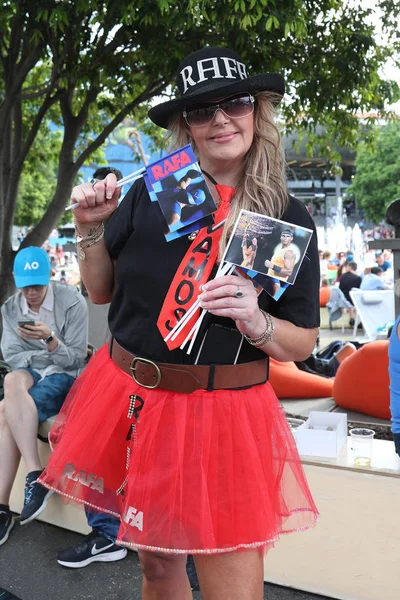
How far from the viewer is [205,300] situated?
1.57m

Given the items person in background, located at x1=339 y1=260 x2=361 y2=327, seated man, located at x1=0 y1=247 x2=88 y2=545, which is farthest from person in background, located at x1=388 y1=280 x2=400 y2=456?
person in background, located at x1=339 y1=260 x2=361 y2=327

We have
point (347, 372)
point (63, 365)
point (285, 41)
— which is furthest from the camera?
point (285, 41)

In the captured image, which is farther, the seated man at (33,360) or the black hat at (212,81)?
the seated man at (33,360)

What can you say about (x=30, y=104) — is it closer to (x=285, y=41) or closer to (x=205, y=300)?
(x=285, y=41)

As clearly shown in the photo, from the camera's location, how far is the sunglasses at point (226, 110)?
176 centimetres

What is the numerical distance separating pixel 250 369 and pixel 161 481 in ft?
1.28

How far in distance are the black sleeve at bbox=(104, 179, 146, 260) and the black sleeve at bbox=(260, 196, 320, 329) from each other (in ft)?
1.48

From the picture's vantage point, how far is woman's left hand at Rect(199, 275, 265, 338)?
156 cm

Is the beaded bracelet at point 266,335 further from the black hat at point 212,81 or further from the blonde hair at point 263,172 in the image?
the black hat at point 212,81

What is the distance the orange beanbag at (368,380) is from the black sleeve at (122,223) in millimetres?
3015

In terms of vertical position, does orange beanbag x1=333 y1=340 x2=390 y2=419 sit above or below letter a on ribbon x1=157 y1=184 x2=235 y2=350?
below

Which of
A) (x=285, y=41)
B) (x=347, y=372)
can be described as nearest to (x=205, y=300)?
(x=347, y=372)

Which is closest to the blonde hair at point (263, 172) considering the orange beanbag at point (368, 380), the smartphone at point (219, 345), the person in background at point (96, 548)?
the smartphone at point (219, 345)

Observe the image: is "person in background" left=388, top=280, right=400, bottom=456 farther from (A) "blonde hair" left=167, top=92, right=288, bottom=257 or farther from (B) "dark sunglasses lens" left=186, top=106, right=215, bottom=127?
(B) "dark sunglasses lens" left=186, top=106, right=215, bottom=127
